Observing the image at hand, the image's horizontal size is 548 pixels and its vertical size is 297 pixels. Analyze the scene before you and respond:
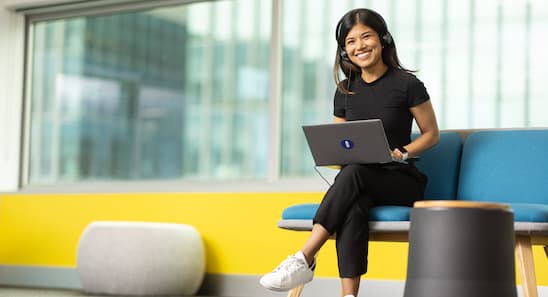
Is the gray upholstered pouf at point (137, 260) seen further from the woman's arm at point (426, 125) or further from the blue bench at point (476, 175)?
the woman's arm at point (426, 125)

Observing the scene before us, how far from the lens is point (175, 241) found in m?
4.30

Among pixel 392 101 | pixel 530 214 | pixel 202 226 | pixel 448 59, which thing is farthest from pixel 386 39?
pixel 202 226

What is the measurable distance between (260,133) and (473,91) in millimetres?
1176

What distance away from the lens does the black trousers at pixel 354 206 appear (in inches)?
107

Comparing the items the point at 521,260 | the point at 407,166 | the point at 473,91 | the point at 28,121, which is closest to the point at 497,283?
the point at 521,260

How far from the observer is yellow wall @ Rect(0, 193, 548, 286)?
165 inches

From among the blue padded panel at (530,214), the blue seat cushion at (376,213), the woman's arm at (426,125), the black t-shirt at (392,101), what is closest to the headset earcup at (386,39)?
the black t-shirt at (392,101)

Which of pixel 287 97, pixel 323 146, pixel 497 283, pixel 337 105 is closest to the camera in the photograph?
pixel 497 283

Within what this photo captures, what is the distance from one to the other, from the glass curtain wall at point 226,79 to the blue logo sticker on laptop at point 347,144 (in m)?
1.47

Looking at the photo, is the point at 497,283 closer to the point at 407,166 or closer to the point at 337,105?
the point at 407,166

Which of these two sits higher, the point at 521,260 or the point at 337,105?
the point at 337,105

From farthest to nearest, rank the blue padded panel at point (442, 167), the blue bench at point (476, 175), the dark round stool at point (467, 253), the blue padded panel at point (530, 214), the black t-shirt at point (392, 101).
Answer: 1. the blue padded panel at point (442, 167)
2. the black t-shirt at point (392, 101)
3. the blue bench at point (476, 175)
4. the blue padded panel at point (530, 214)
5. the dark round stool at point (467, 253)

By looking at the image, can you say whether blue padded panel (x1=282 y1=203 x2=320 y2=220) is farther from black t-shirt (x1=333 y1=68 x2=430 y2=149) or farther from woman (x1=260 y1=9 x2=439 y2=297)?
black t-shirt (x1=333 y1=68 x2=430 y2=149)

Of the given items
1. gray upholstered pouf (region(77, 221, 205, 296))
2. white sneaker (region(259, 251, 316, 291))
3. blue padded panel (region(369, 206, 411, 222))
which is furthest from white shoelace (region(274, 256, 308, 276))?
gray upholstered pouf (region(77, 221, 205, 296))
